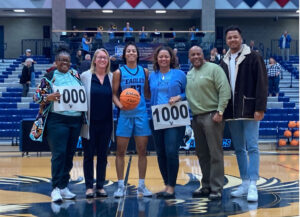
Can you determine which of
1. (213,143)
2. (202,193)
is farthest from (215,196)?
(213,143)

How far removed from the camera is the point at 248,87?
5668mm

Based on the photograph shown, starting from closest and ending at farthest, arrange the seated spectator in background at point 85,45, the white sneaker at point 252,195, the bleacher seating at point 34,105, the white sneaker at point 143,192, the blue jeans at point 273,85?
1. the white sneaker at point 252,195
2. the white sneaker at point 143,192
3. the bleacher seating at point 34,105
4. the blue jeans at point 273,85
5. the seated spectator in background at point 85,45

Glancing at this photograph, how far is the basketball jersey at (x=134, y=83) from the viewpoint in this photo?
19.4 feet

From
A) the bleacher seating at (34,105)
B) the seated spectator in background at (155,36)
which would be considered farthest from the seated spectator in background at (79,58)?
the seated spectator in background at (155,36)

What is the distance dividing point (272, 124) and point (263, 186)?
8.28m

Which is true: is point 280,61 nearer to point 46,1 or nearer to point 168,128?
point 46,1

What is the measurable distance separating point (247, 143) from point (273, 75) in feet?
39.2

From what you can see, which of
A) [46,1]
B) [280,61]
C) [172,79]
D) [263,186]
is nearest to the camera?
[172,79]

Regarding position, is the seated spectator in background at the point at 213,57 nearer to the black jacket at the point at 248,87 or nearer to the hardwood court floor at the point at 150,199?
the hardwood court floor at the point at 150,199

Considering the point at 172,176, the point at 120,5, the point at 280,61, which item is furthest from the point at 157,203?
the point at 120,5

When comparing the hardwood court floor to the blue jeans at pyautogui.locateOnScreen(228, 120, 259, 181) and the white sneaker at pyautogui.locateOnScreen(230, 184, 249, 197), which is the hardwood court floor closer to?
the white sneaker at pyautogui.locateOnScreen(230, 184, 249, 197)

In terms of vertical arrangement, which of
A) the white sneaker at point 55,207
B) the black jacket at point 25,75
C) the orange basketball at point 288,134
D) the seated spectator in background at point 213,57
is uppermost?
the seated spectator in background at point 213,57

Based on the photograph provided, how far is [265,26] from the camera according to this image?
29359 mm

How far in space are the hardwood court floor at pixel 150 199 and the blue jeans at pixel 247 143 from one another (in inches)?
13.7
